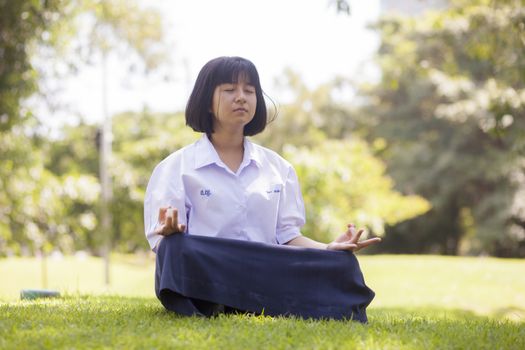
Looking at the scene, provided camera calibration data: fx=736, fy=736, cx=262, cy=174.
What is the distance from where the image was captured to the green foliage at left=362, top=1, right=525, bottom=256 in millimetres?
23406

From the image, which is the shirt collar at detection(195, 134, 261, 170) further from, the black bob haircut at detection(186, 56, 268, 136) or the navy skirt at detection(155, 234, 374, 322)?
the navy skirt at detection(155, 234, 374, 322)

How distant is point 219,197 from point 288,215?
0.50m

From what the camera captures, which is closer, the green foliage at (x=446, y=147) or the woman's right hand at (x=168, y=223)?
the woman's right hand at (x=168, y=223)

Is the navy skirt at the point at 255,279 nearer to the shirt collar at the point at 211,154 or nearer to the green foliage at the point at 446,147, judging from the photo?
the shirt collar at the point at 211,154

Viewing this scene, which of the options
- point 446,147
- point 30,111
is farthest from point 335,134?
point 30,111

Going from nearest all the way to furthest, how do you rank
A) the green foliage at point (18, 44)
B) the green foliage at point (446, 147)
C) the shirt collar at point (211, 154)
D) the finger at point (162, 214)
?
1. the finger at point (162, 214)
2. the shirt collar at point (211, 154)
3. the green foliage at point (18, 44)
4. the green foliage at point (446, 147)

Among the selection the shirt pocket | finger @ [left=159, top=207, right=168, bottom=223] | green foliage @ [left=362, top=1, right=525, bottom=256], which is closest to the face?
the shirt pocket

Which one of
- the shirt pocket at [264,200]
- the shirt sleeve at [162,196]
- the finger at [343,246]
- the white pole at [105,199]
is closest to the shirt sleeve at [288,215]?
the shirt pocket at [264,200]

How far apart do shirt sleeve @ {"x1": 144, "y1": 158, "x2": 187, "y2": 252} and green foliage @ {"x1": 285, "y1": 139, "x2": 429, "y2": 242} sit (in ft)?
33.0

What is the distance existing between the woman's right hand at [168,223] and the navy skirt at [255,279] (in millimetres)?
39

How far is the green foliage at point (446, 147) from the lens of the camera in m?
23.4

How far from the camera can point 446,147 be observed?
26.5 metres

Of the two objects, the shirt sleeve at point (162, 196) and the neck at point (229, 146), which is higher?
the neck at point (229, 146)

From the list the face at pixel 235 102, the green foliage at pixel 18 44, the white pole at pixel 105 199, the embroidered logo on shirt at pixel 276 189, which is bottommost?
the white pole at pixel 105 199
